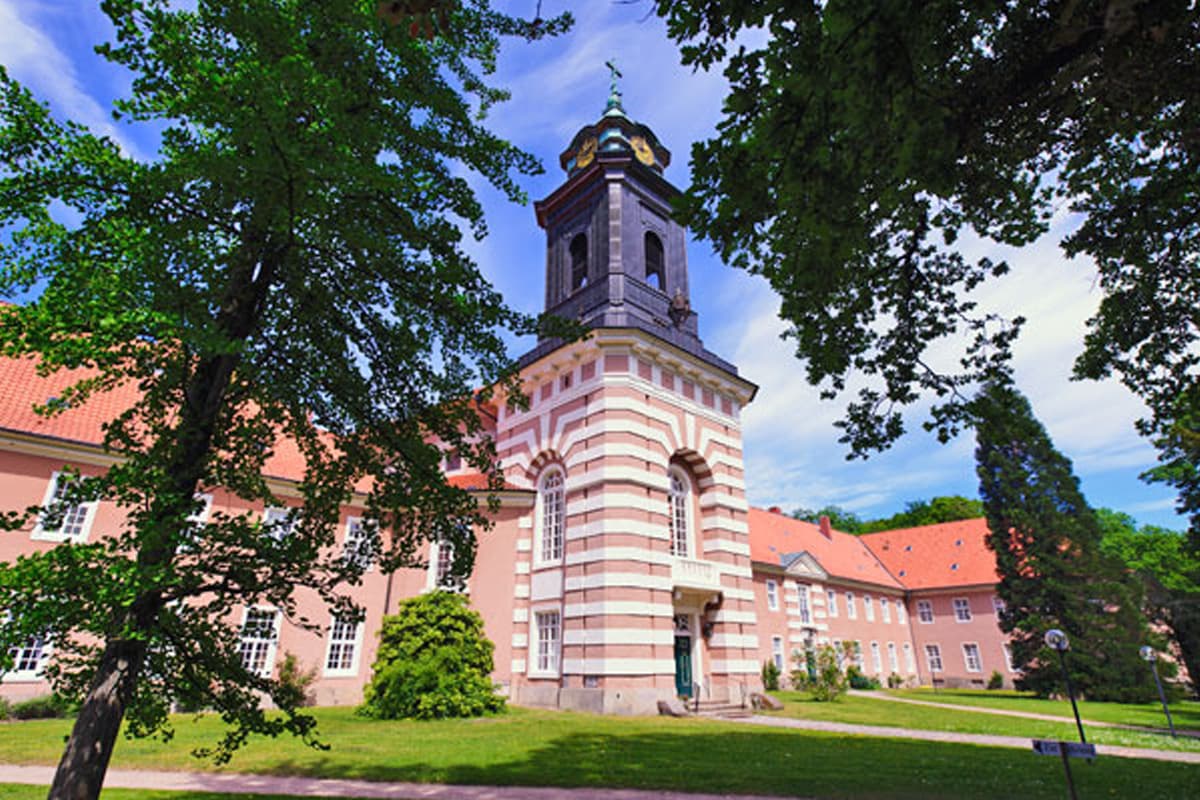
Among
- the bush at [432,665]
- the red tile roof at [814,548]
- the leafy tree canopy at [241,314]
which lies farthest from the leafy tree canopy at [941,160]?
the red tile roof at [814,548]

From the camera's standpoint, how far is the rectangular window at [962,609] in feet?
129

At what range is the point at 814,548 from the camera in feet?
127

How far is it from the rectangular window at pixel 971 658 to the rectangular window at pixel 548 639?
31666mm

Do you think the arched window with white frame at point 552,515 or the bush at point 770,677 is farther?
the bush at point 770,677

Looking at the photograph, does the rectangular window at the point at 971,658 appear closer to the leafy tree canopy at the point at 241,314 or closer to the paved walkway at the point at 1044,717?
the paved walkway at the point at 1044,717

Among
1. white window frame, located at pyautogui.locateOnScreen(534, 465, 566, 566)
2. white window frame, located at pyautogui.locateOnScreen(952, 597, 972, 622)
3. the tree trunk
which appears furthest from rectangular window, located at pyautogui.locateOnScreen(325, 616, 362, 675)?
white window frame, located at pyautogui.locateOnScreen(952, 597, 972, 622)

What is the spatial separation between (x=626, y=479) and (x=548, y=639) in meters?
5.54

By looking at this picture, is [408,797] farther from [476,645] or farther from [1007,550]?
[1007,550]

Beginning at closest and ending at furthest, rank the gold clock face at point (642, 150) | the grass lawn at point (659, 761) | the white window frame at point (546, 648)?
the grass lawn at point (659, 761) < the white window frame at point (546, 648) < the gold clock face at point (642, 150)

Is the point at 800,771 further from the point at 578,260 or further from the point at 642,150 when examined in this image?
the point at 642,150

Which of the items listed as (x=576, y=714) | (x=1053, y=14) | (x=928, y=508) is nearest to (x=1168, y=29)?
(x=1053, y=14)

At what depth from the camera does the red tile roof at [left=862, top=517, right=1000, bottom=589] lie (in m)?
40.0

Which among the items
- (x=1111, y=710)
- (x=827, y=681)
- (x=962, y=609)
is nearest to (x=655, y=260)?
(x=827, y=681)

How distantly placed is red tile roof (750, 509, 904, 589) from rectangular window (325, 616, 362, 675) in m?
19.2
